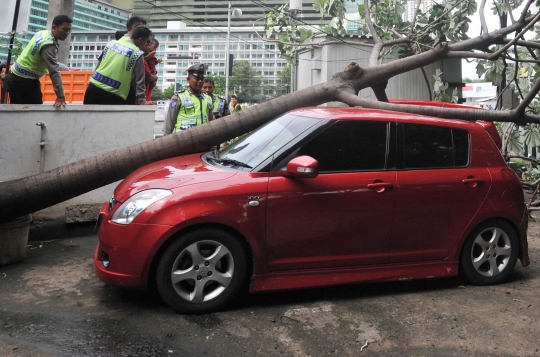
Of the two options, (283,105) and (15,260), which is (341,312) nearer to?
(283,105)

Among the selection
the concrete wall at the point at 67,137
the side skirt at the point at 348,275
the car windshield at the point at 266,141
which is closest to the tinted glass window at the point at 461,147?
the side skirt at the point at 348,275

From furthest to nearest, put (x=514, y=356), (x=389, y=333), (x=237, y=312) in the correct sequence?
(x=237, y=312) → (x=389, y=333) → (x=514, y=356)

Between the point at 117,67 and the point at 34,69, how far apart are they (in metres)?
1.01

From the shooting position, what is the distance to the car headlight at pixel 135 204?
388cm

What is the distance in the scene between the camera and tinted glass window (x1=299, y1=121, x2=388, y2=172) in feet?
14.2

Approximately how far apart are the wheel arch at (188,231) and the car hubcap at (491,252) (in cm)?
202

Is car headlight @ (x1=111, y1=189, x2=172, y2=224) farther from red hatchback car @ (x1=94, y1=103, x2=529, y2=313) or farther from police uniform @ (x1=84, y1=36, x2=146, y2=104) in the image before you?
police uniform @ (x1=84, y1=36, x2=146, y2=104)

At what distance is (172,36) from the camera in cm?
14012

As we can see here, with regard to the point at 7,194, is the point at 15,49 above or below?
above

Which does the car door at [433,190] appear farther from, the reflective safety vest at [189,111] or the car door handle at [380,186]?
the reflective safety vest at [189,111]

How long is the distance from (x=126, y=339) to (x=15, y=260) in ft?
7.20

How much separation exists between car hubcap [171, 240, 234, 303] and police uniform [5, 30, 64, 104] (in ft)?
11.1

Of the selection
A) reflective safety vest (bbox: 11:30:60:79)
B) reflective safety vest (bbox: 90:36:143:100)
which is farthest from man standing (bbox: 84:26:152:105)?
reflective safety vest (bbox: 11:30:60:79)

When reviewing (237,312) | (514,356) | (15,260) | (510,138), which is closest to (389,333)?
(514,356)
